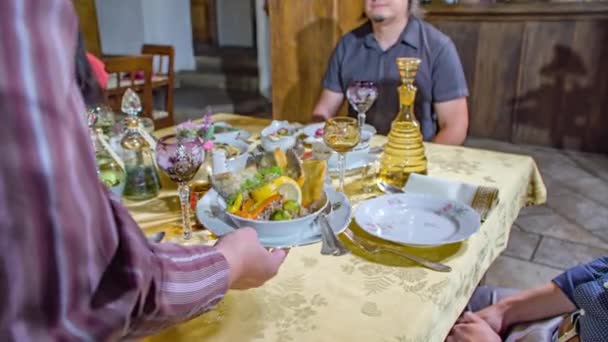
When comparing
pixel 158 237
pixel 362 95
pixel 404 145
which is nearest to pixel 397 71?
pixel 362 95

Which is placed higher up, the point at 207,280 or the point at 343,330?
the point at 207,280

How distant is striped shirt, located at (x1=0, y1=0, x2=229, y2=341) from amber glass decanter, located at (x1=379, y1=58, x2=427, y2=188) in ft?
2.83

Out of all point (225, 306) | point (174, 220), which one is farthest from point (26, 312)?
point (174, 220)

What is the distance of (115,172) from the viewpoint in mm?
1122

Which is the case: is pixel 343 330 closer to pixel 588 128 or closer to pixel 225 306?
pixel 225 306

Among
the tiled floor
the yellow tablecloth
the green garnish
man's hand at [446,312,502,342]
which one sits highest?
the green garnish

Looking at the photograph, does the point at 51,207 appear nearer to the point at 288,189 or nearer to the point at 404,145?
the point at 288,189

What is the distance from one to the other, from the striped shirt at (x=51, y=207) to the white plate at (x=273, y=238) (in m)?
0.46

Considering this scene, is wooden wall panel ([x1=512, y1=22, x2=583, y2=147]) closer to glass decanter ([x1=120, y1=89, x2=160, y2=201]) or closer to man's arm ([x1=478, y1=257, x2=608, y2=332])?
man's arm ([x1=478, y1=257, x2=608, y2=332])

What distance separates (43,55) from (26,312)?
0.19m

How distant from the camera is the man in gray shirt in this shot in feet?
6.31

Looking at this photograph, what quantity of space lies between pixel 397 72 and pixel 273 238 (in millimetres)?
1331

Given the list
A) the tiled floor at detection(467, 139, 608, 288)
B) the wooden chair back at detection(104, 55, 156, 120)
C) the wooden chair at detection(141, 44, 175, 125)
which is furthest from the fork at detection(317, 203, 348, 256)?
the wooden chair at detection(141, 44, 175, 125)

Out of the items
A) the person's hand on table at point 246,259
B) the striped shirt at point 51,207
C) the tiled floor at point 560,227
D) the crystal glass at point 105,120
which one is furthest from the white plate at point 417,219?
the tiled floor at point 560,227
